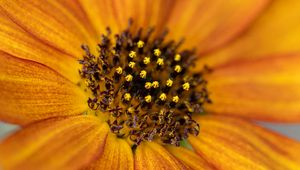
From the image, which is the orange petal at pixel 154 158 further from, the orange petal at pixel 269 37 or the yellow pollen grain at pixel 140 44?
the orange petal at pixel 269 37

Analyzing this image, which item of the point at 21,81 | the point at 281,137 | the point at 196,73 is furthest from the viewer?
the point at 196,73

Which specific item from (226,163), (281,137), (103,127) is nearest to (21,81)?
(103,127)

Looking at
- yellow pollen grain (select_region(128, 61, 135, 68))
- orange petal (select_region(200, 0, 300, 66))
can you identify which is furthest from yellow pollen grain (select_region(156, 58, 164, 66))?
orange petal (select_region(200, 0, 300, 66))

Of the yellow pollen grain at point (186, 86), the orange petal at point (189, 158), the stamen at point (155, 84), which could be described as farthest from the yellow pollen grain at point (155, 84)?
the orange petal at point (189, 158)

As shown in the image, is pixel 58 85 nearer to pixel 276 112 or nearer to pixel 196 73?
pixel 196 73

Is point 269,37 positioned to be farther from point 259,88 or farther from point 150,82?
point 150,82
